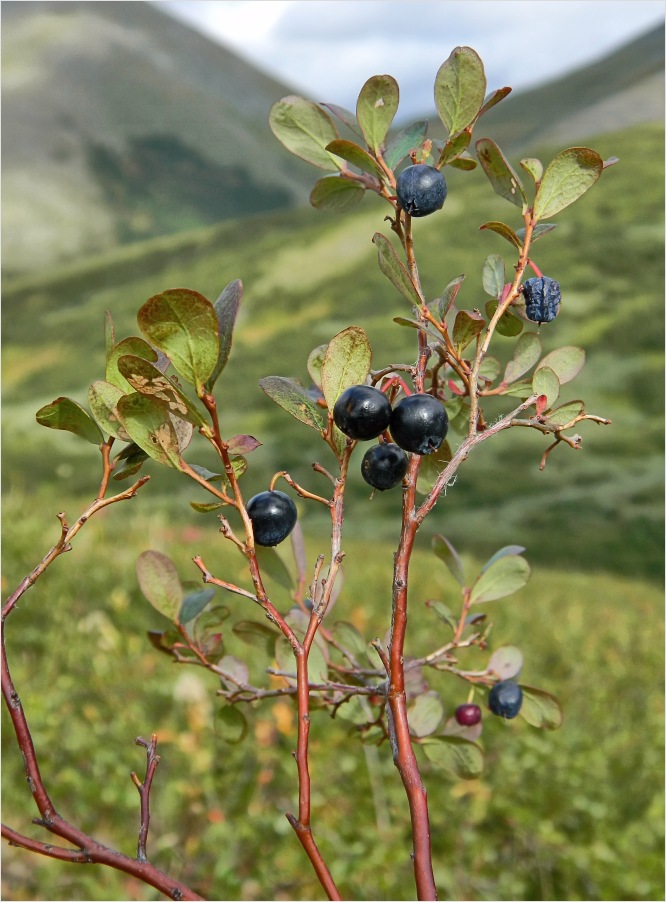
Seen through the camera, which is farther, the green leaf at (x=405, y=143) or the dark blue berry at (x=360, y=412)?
the green leaf at (x=405, y=143)

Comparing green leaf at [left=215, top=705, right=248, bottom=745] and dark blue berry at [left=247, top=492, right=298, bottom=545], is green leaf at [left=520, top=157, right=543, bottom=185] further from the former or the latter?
green leaf at [left=215, top=705, right=248, bottom=745]

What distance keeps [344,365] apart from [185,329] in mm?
112

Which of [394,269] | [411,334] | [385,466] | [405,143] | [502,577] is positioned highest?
[411,334]

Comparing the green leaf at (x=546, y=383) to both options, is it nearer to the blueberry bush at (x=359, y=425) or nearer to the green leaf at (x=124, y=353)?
the blueberry bush at (x=359, y=425)

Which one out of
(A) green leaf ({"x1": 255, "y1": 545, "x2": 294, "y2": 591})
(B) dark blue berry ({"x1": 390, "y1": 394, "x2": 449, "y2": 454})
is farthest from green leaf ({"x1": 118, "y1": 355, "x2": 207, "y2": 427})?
(A) green leaf ({"x1": 255, "y1": 545, "x2": 294, "y2": 591})

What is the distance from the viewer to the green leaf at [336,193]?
2.04 ft

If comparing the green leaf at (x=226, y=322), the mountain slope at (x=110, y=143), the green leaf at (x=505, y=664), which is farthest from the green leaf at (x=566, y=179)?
the mountain slope at (x=110, y=143)

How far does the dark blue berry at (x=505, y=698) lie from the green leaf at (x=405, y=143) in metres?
0.40

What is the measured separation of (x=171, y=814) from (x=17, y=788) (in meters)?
0.40

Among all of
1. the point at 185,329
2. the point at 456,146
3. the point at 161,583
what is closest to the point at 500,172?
the point at 456,146

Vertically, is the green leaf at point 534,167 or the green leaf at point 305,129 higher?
the green leaf at point 305,129

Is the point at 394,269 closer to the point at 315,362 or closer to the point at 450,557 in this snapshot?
the point at 315,362

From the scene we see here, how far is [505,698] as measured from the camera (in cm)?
69

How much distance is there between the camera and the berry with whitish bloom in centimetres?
71
